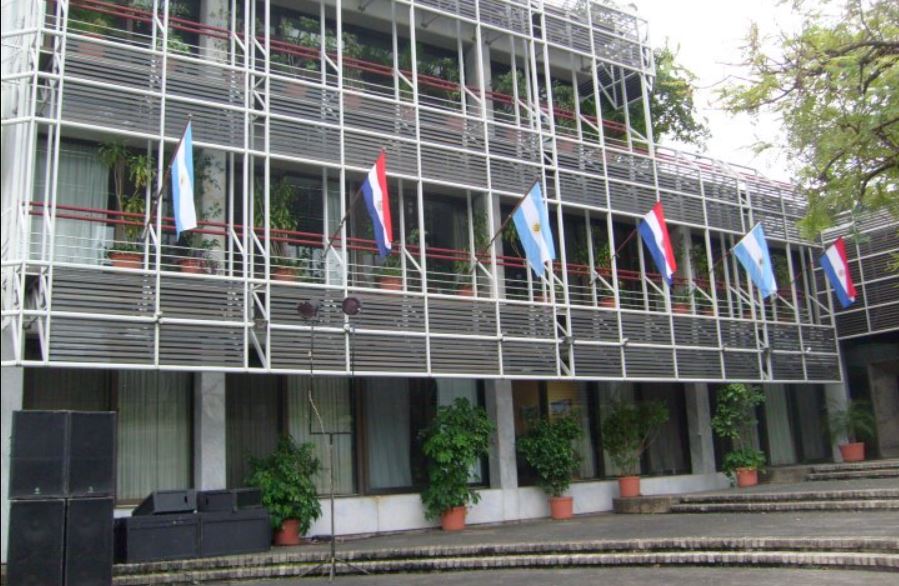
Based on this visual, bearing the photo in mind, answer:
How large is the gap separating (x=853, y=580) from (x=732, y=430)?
11231mm

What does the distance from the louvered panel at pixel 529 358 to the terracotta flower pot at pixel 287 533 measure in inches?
184

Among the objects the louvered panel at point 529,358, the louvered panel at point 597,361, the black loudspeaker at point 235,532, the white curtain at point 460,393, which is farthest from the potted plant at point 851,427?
the black loudspeaker at point 235,532

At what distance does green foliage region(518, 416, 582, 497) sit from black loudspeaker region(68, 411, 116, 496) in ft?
30.3

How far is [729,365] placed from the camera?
20.4m

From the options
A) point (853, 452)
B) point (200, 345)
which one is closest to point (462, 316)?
point (200, 345)

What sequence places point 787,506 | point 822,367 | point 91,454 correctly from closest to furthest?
point 91,454 → point 787,506 → point 822,367

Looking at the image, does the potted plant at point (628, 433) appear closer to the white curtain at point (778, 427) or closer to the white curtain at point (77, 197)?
the white curtain at point (778, 427)

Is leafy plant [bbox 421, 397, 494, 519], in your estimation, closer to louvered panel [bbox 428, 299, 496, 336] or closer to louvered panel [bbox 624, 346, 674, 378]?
louvered panel [bbox 428, 299, 496, 336]

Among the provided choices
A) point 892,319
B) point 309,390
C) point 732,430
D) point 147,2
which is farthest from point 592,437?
point 147,2

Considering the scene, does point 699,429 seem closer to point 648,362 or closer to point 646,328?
point 648,362

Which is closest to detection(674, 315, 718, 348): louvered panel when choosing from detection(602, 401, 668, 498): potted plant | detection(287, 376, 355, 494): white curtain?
detection(602, 401, 668, 498): potted plant

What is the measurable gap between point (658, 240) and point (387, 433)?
655cm

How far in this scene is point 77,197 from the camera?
46.2 ft

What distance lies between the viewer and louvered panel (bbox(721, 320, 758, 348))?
20516 millimetres
